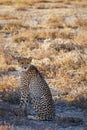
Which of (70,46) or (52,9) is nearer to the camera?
(70,46)

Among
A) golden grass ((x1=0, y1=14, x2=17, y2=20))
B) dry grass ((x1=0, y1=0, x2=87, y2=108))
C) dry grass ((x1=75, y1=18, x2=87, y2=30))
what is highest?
golden grass ((x1=0, y1=14, x2=17, y2=20))

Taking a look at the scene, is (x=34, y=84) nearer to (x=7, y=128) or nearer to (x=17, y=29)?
(x=7, y=128)

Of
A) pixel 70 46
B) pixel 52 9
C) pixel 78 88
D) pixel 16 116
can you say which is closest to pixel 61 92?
pixel 78 88

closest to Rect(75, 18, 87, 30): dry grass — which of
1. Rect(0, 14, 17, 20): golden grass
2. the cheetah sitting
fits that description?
Rect(0, 14, 17, 20): golden grass

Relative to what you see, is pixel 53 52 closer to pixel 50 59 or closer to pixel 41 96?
pixel 50 59

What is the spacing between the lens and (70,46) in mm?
17016

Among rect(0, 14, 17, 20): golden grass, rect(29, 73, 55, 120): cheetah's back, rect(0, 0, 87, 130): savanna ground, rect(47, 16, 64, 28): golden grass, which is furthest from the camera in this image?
rect(0, 14, 17, 20): golden grass

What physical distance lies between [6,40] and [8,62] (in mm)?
4152

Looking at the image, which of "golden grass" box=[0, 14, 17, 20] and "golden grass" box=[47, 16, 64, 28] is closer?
"golden grass" box=[47, 16, 64, 28]

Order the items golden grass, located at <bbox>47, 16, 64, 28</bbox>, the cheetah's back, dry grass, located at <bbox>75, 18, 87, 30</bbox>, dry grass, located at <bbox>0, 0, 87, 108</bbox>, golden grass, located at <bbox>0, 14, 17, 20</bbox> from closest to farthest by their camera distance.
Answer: the cheetah's back → dry grass, located at <bbox>0, 0, 87, 108</bbox> → dry grass, located at <bbox>75, 18, 87, 30</bbox> → golden grass, located at <bbox>47, 16, 64, 28</bbox> → golden grass, located at <bbox>0, 14, 17, 20</bbox>

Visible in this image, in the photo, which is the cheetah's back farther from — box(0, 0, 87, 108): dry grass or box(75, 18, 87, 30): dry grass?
→ box(75, 18, 87, 30): dry grass

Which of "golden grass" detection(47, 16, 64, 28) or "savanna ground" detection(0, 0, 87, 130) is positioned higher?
"golden grass" detection(47, 16, 64, 28)

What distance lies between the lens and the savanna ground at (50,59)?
986cm

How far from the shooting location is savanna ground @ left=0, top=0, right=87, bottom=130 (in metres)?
9.86
